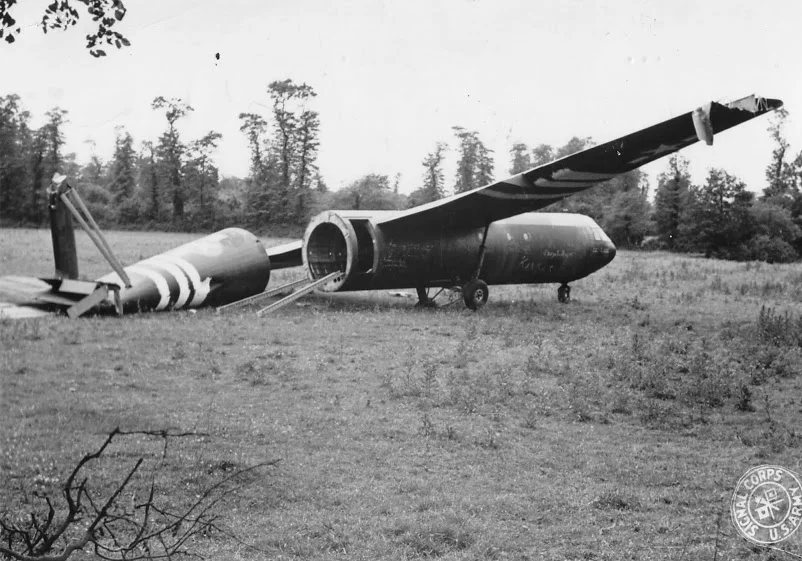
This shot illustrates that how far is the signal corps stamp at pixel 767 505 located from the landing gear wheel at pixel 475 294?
11.0m

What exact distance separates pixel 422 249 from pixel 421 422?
31.2ft

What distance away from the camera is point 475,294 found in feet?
56.7

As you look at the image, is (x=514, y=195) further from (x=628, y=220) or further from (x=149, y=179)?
(x=628, y=220)

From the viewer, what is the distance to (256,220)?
80.7ft

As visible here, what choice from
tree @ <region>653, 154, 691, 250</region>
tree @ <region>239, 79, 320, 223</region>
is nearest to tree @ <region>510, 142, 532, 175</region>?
tree @ <region>653, 154, 691, 250</region>

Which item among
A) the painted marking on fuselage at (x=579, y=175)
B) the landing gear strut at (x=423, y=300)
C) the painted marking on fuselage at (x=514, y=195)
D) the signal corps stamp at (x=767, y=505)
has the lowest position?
the signal corps stamp at (x=767, y=505)

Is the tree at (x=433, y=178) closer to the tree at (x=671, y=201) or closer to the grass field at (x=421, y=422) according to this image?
the tree at (x=671, y=201)

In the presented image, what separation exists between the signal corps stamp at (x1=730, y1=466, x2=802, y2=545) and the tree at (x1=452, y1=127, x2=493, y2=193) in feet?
127

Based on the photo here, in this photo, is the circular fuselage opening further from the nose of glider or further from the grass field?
the nose of glider

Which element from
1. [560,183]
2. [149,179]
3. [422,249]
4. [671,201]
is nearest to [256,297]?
[422,249]

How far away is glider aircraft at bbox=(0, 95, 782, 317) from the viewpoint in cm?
1190

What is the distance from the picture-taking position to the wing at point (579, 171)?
1158 cm

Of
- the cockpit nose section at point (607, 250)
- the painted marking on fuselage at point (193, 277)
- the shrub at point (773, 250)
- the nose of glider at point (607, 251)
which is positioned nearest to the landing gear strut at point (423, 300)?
the painted marking on fuselage at point (193, 277)

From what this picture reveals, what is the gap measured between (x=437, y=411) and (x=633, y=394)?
2955mm
